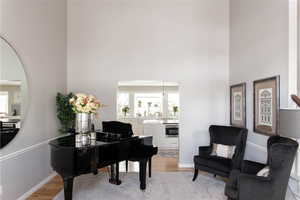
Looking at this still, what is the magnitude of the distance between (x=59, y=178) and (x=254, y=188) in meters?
3.70

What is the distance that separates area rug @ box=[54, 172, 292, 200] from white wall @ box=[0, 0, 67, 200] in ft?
2.42

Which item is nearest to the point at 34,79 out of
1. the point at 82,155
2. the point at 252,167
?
the point at 82,155

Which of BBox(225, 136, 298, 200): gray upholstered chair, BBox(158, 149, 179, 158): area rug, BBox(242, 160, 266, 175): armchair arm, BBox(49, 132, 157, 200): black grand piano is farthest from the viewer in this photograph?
BBox(158, 149, 179, 158): area rug

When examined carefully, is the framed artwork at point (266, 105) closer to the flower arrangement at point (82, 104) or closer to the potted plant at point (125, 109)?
the flower arrangement at point (82, 104)

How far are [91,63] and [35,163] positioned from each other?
8.51ft

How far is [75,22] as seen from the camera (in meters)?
4.78

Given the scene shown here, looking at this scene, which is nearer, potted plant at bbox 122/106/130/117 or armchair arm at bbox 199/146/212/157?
armchair arm at bbox 199/146/212/157

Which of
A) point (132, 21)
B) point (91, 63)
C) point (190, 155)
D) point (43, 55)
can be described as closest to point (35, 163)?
point (43, 55)

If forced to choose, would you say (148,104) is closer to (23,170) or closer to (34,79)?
(34,79)

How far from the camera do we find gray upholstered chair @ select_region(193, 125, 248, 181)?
11.1ft

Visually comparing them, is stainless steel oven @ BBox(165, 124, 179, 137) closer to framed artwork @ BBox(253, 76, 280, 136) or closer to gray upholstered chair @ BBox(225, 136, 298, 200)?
framed artwork @ BBox(253, 76, 280, 136)

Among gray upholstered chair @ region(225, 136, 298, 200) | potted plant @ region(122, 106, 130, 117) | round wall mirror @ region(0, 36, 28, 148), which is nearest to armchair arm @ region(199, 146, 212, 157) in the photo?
gray upholstered chair @ region(225, 136, 298, 200)

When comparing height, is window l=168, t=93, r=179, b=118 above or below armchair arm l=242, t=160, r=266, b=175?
above

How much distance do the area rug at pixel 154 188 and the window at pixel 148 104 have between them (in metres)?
5.37
